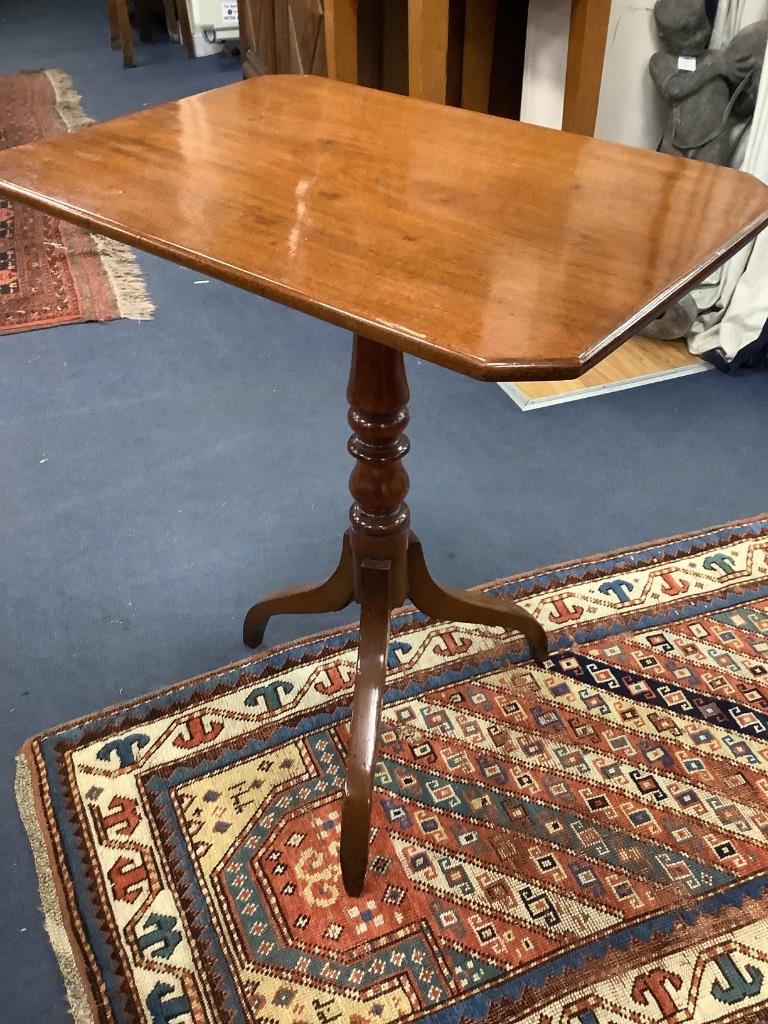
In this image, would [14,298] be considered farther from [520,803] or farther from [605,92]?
[520,803]

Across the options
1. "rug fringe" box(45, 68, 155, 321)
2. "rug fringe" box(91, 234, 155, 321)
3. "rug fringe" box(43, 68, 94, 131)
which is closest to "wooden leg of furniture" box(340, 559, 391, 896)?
"rug fringe" box(45, 68, 155, 321)

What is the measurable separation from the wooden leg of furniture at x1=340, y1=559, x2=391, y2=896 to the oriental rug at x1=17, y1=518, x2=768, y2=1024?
8 cm

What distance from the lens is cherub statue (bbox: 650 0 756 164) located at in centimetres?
211

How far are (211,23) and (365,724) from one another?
4.26 m

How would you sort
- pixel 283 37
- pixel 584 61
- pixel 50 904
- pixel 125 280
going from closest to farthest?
pixel 50 904 → pixel 584 61 → pixel 125 280 → pixel 283 37

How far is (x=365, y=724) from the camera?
1256 millimetres

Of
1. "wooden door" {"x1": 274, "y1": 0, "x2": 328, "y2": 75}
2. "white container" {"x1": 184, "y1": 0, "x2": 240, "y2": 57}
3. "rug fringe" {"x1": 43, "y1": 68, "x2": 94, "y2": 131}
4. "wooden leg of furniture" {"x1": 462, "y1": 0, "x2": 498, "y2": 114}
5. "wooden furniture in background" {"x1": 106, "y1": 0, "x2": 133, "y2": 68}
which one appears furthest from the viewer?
"white container" {"x1": 184, "y1": 0, "x2": 240, "y2": 57}

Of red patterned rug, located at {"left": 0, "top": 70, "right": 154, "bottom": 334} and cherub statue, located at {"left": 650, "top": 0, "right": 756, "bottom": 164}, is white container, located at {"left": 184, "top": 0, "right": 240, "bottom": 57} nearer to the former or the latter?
red patterned rug, located at {"left": 0, "top": 70, "right": 154, "bottom": 334}

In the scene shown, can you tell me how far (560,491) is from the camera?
6.33 ft

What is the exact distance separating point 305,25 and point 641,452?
6.04 feet

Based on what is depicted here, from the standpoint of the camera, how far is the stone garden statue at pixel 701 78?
2080 mm

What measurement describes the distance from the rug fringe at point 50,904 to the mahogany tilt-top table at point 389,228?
1.16 feet

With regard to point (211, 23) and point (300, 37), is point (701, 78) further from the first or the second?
point (211, 23)

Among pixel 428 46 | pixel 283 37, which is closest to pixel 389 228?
pixel 428 46
